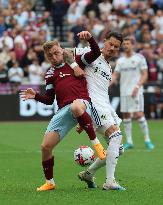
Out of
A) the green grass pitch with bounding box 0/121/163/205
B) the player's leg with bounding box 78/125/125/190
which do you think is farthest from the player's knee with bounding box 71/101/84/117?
the green grass pitch with bounding box 0/121/163/205

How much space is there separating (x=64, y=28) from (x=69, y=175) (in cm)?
1933

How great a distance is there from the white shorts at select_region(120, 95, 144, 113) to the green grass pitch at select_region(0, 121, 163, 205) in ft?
2.83

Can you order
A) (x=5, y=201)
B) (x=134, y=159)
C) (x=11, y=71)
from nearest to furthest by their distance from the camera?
(x=5, y=201)
(x=134, y=159)
(x=11, y=71)

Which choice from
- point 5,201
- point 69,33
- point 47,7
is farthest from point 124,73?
point 47,7

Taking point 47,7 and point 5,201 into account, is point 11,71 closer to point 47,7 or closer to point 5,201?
point 47,7

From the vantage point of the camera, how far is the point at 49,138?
36.3 feet

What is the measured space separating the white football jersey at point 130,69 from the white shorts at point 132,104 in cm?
14

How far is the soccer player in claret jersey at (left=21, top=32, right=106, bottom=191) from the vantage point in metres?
11.0

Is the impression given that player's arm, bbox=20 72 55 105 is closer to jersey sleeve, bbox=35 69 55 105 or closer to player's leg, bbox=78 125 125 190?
jersey sleeve, bbox=35 69 55 105

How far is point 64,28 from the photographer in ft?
105

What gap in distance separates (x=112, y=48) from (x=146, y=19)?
65.8 ft

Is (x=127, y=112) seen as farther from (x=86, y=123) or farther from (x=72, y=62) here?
(x=86, y=123)

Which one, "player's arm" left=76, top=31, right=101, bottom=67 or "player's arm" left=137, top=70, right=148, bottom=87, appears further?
"player's arm" left=137, top=70, right=148, bottom=87

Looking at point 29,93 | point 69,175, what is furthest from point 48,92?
point 69,175
